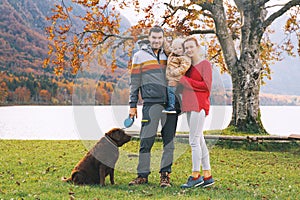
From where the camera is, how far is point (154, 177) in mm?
8609

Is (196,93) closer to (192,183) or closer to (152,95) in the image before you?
(152,95)

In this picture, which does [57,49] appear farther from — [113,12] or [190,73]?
[190,73]

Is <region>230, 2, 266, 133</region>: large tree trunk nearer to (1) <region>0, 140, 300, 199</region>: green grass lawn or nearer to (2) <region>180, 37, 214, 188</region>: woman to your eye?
(1) <region>0, 140, 300, 199</region>: green grass lawn

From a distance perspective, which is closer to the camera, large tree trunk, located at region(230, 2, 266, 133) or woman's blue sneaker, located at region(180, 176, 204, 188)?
woman's blue sneaker, located at region(180, 176, 204, 188)

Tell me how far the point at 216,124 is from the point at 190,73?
136 cm

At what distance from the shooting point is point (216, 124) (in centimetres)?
787

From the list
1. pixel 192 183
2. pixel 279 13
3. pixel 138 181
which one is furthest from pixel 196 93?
pixel 279 13

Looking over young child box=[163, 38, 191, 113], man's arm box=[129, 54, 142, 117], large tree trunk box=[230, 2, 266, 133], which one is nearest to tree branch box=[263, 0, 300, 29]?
large tree trunk box=[230, 2, 266, 133]

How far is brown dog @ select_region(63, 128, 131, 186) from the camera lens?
23.4ft

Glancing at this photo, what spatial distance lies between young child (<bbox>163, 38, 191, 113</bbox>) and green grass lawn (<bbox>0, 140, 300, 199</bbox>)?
1243 millimetres

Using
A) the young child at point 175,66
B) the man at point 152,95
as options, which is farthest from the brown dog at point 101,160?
the young child at point 175,66

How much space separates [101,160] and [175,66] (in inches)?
79.3

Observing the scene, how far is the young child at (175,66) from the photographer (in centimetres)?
688

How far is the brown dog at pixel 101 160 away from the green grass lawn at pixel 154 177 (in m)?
0.24
